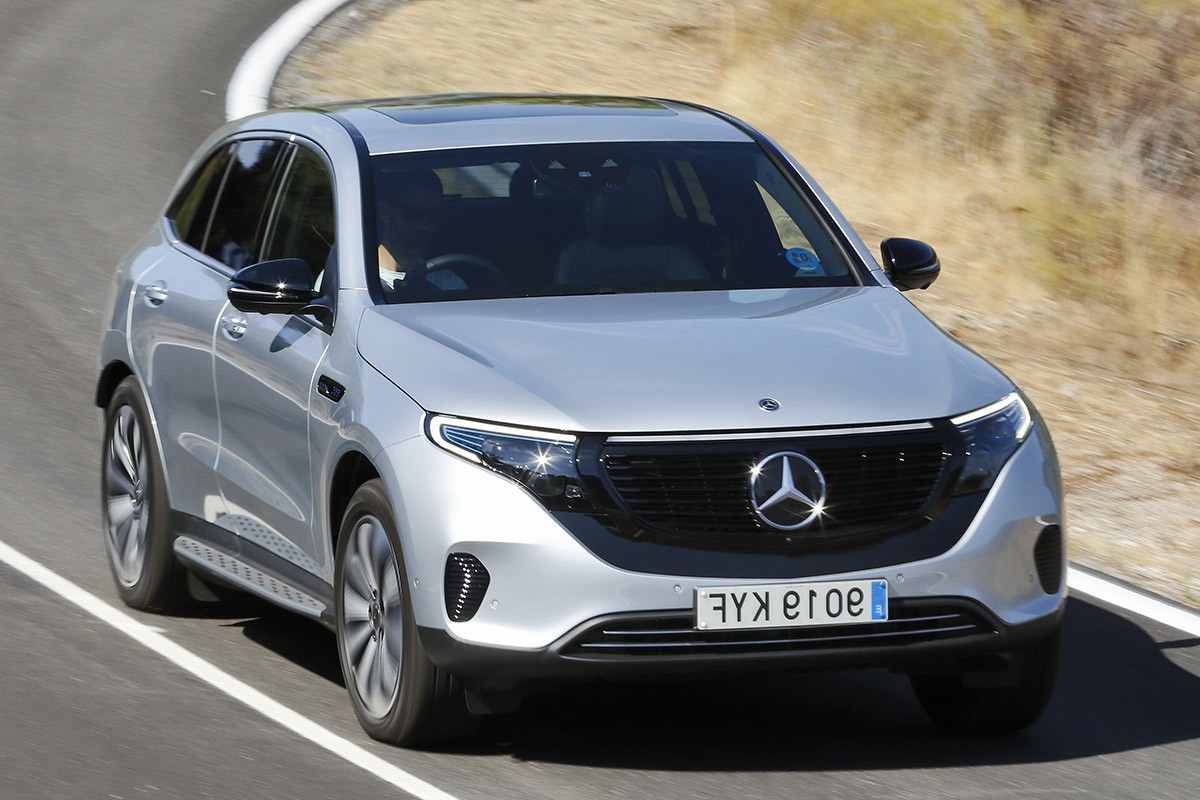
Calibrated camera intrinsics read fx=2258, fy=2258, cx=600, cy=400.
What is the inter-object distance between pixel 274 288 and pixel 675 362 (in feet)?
4.40

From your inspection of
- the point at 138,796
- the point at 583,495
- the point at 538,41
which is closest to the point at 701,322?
the point at 583,495

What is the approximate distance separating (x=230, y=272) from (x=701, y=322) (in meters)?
1.99

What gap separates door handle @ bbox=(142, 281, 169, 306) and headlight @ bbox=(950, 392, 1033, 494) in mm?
3262

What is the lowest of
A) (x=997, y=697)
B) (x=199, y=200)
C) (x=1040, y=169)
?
(x=1040, y=169)

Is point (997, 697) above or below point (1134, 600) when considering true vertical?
A: above

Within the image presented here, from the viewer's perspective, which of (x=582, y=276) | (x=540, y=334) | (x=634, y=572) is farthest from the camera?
(x=582, y=276)

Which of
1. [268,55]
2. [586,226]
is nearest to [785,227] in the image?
[586,226]

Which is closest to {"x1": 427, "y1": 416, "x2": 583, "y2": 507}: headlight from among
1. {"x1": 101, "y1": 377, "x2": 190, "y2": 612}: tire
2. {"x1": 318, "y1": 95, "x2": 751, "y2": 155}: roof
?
{"x1": 318, "y1": 95, "x2": 751, "y2": 155}: roof

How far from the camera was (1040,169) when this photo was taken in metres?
14.6

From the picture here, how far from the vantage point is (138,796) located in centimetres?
580

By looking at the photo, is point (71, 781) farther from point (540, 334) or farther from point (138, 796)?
point (540, 334)

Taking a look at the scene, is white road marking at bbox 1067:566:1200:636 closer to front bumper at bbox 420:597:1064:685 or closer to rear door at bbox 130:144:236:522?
front bumper at bbox 420:597:1064:685

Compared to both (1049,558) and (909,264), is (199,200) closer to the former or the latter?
(909,264)

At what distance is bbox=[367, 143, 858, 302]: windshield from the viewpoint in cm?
695
